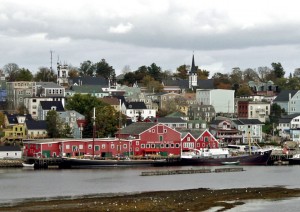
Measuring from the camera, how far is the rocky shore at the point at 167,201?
53003 mm

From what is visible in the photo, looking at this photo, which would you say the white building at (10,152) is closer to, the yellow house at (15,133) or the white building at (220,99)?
the yellow house at (15,133)

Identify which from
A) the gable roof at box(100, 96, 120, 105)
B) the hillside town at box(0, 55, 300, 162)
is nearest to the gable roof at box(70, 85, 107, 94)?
the hillside town at box(0, 55, 300, 162)

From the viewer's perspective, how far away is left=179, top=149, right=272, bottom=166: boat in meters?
97.1

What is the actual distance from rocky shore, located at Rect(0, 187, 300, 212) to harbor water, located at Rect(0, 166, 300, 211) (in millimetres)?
2946

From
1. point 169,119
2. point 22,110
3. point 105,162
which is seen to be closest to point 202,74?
point 22,110

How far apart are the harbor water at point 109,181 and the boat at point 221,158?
291 inches

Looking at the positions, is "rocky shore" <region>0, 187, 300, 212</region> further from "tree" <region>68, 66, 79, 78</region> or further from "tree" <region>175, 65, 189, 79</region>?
"tree" <region>175, 65, 189, 79</region>

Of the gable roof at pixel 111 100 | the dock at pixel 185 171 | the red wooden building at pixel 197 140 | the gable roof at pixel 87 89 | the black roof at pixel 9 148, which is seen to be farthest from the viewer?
the gable roof at pixel 87 89

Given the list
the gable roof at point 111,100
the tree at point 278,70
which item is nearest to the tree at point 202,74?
the tree at point 278,70

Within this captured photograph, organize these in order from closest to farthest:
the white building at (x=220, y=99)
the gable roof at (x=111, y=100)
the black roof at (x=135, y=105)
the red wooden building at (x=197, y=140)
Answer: the red wooden building at (x=197, y=140) → the gable roof at (x=111, y=100) → the black roof at (x=135, y=105) → the white building at (x=220, y=99)

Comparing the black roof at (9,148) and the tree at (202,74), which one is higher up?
the tree at (202,74)

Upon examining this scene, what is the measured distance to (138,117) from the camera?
127 m

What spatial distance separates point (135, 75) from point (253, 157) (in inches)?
3351

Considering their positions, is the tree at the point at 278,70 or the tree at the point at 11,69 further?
the tree at the point at 278,70
